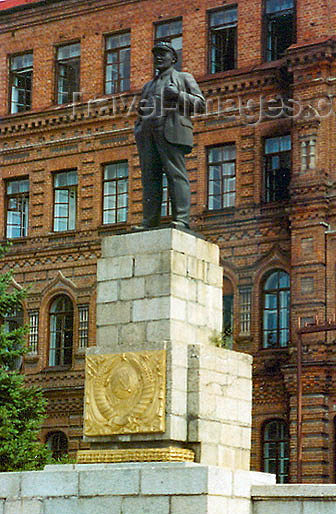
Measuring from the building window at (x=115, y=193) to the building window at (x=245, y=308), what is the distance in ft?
15.2

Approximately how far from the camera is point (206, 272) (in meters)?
17.1

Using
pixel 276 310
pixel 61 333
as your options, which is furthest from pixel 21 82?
pixel 276 310

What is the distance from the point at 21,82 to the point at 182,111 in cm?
2414

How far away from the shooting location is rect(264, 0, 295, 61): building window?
→ 35781 mm

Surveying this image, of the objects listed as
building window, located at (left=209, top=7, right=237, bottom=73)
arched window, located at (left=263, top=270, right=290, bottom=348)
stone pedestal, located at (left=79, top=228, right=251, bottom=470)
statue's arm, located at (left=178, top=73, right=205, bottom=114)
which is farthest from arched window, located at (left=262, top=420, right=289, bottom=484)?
statue's arm, located at (left=178, top=73, right=205, bottom=114)

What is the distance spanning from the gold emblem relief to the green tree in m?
13.2

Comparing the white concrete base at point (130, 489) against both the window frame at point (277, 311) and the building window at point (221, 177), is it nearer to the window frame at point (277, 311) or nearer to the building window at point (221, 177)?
the window frame at point (277, 311)

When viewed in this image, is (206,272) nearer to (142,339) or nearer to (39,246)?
(142,339)

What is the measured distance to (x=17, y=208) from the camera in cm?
3991

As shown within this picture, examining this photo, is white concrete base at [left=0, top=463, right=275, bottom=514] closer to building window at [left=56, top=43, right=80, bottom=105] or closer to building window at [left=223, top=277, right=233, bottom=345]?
building window at [left=223, top=277, right=233, bottom=345]

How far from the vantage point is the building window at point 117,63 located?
1528 inches

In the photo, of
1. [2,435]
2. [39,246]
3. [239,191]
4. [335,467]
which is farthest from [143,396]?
[39,246]

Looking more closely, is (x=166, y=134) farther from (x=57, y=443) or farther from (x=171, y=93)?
(x=57, y=443)

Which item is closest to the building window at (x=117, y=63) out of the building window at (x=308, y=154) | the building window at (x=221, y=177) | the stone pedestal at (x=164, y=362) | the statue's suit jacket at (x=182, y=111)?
the building window at (x=221, y=177)
